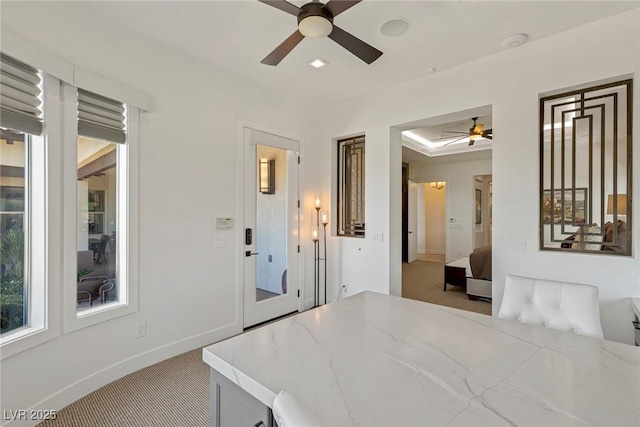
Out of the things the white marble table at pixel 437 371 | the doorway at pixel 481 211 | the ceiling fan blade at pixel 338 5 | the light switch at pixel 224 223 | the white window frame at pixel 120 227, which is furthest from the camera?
the doorway at pixel 481 211

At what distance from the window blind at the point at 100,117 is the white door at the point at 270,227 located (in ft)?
4.16

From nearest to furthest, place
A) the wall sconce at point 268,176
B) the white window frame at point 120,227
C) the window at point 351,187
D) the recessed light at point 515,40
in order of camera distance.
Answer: the white window frame at point 120,227, the recessed light at point 515,40, the wall sconce at point 268,176, the window at point 351,187

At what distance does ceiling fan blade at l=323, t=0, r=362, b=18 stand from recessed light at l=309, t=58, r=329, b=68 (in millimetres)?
1153

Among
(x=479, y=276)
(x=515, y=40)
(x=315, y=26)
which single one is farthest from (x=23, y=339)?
(x=479, y=276)

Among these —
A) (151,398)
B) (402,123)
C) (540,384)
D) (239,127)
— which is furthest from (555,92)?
(151,398)

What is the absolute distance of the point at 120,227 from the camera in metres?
2.55

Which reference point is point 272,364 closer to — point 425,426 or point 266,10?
point 425,426

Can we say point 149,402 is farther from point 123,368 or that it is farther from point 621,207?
point 621,207

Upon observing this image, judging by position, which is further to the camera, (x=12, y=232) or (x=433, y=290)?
(x=433, y=290)

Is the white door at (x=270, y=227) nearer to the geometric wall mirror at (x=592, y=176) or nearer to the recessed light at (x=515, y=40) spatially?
the recessed light at (x=515, y=40)

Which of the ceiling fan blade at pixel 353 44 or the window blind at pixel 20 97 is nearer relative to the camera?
the window blind at pixel 20 97

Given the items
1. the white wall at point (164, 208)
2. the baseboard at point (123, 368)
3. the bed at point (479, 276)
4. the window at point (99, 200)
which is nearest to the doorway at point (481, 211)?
the bed at point (479, 276)

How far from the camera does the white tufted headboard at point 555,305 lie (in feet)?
5.17

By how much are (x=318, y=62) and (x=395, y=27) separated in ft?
2.76
